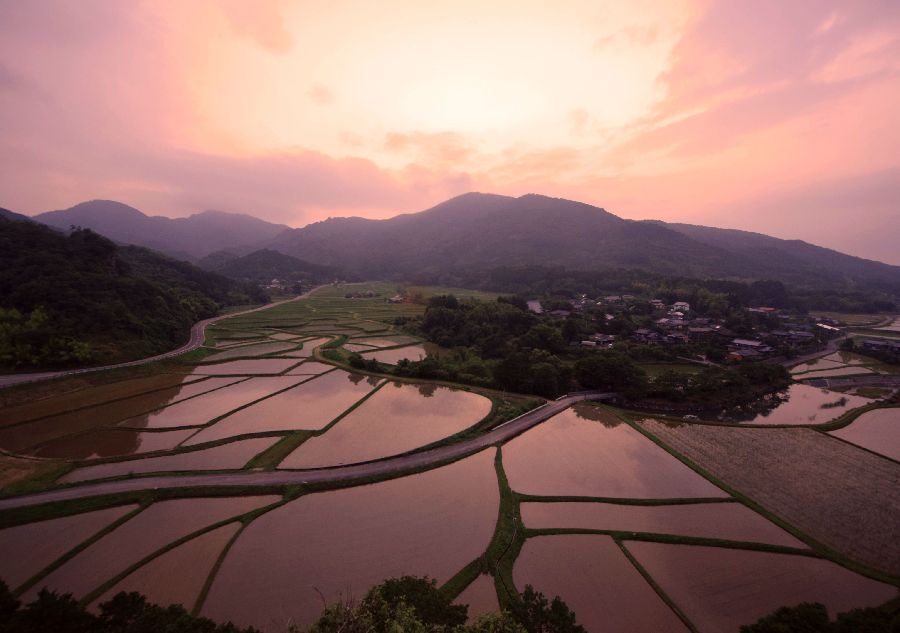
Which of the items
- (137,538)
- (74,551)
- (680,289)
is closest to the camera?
(74,551)

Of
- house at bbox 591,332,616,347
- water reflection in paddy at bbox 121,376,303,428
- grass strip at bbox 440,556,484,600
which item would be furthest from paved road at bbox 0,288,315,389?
house at bbox 591,332,616,347

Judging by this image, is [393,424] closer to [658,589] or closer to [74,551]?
[74,551]

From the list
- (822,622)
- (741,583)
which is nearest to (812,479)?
(741,583)

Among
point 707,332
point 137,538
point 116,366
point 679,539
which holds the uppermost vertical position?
point 707,332

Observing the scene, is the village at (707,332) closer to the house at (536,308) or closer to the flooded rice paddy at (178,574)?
the house at (536,308)

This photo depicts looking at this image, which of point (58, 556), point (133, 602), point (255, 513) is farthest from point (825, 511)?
point (58, 556)

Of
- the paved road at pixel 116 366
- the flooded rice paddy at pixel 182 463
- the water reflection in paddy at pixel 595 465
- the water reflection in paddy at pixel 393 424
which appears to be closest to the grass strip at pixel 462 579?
the water reflection in paddy at pixel 595 465

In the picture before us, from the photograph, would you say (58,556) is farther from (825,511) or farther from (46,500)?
(825,511)
